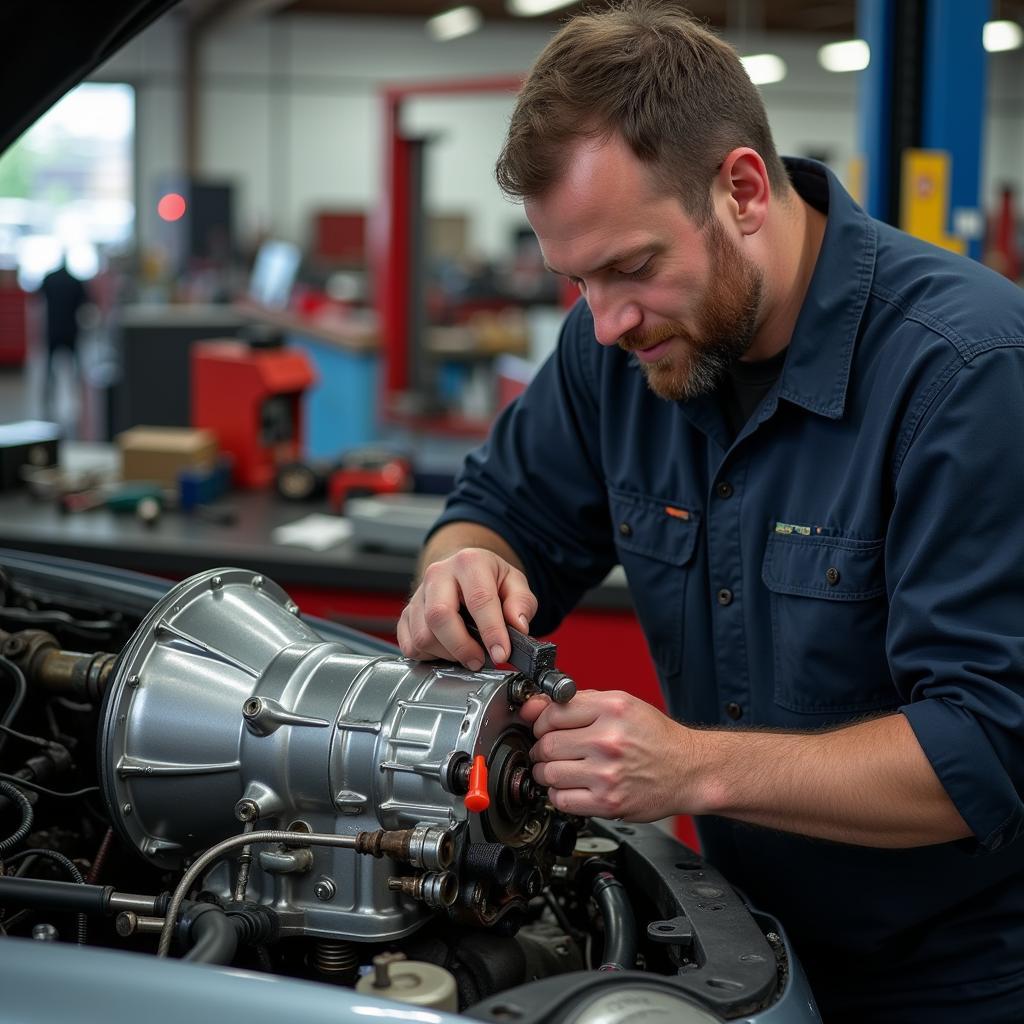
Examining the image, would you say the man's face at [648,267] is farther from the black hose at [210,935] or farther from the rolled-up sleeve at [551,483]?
the black hose at [210,935]

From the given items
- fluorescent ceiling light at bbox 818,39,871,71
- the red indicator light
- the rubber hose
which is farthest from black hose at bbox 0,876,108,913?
the red indicator light

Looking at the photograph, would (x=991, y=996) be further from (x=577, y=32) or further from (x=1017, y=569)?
(x=577, y=32)

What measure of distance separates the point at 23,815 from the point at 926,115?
116 inches

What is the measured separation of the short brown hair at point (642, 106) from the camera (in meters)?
1.35

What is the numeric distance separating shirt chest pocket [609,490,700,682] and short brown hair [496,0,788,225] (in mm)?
424

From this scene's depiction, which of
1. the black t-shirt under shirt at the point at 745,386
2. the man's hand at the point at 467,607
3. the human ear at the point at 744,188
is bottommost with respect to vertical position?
the man's hand at the point at 467,607

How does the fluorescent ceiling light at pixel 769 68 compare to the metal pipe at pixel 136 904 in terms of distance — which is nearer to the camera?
the metal pipe at pixel 136 904

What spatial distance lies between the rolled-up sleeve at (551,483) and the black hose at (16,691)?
61 centimetres

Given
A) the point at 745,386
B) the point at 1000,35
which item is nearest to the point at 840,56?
the point at 1000,35

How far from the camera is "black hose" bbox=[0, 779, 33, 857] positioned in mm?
1276

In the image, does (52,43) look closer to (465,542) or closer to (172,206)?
(465,542)

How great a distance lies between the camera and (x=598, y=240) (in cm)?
137

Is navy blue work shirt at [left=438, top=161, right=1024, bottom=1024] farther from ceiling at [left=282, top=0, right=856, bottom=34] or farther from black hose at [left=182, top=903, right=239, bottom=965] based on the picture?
ceiling at [left=282, top=0, right=856, bottom=34]

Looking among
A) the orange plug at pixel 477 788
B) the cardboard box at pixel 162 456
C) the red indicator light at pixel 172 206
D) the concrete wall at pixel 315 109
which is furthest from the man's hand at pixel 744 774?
the concrete wall at pixel 315 109
